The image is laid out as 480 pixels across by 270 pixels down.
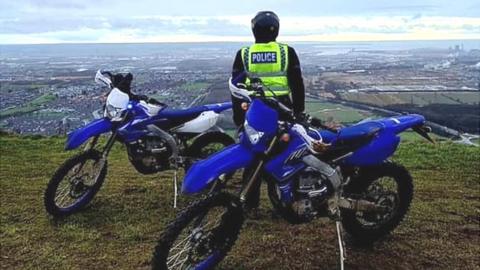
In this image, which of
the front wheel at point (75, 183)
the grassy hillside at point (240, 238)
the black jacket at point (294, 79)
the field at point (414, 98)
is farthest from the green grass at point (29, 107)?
the field at point (414, 98)

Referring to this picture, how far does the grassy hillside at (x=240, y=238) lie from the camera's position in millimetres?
4531

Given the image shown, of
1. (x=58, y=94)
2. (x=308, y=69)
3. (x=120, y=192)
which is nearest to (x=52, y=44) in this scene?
(x=308, y=69)

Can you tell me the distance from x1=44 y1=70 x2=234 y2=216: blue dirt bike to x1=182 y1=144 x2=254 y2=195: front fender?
1.98 meters

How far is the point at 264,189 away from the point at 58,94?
9177 mm

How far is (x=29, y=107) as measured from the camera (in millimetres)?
14914

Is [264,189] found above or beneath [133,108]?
beneath

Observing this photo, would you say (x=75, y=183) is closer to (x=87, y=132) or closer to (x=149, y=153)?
(x=87, y=132)

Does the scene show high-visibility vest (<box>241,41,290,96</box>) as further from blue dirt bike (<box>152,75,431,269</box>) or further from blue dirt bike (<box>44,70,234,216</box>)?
blue dirt bike (<box>44,70,234,216</box>)

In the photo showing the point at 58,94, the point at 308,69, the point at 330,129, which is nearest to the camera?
the point at 330,129

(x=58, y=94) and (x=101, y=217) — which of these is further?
(x=58, y=94)

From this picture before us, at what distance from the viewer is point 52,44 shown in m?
59.1

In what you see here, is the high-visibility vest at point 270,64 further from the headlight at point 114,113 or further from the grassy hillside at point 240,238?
the headlight at point 114,113

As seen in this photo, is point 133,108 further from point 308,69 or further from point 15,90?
point 308,69

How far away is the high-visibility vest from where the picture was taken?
504cm
